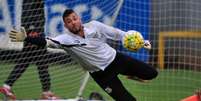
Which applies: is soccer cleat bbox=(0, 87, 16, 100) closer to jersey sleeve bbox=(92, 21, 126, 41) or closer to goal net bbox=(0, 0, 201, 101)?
goal net bbox=(0, 0, 201, 101)

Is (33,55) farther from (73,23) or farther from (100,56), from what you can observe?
(73,23)

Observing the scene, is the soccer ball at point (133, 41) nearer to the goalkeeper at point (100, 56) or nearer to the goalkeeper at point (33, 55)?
the goalkeeper at point (100, 56)

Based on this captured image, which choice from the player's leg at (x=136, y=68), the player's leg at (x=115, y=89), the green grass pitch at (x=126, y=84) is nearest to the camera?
the player's leg at (x=115, y=89)

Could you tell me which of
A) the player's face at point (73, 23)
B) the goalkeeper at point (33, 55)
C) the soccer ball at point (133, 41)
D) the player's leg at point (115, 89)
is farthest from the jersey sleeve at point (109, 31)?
the goalkeeper at point (33, 55)

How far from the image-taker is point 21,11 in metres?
8.98

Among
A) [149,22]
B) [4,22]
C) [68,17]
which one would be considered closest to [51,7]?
[4,22]

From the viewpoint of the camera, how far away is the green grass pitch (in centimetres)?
891

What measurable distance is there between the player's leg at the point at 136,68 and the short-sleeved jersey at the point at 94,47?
12 centimetres

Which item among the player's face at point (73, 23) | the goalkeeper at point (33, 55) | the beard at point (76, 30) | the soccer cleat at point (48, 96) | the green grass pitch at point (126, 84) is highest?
the player's face at point (73, 23)

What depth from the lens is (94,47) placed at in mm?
7340

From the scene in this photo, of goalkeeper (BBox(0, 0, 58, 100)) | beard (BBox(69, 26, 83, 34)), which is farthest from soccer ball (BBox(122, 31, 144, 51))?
goalkeeper (BBox(0, 0, 58, 100))

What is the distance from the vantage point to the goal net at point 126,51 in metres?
8.99

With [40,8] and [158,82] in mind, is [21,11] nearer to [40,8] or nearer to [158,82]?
[40,8]

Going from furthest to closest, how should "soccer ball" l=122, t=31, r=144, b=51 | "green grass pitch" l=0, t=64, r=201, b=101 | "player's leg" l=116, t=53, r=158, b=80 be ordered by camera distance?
"green grass pitch" l=0, t=64, r=201, b=101, "player's leg" l=116, t=53, r=158, b=80, "soccer ball" l=122, t=31, r=144, b=51
